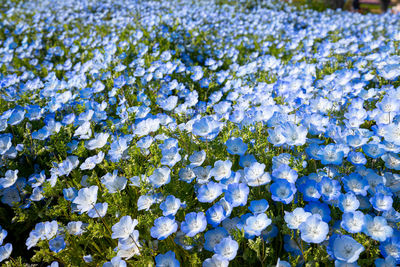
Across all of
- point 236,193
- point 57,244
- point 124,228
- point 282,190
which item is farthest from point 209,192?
point 57,244

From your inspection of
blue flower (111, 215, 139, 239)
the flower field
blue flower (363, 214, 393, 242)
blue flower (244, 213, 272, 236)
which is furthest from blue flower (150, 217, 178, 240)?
blue flower (363, 214, 393, 242)

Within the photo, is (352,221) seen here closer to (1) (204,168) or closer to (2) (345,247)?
(2) (345,247)

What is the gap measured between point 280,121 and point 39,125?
222 cm

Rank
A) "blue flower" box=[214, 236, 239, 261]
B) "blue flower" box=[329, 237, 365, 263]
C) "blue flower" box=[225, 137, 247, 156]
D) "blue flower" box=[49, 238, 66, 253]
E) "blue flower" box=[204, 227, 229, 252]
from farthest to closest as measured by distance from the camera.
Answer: "blue flower" box=[225, 137, 247, 156]
"blue flower" box=[49, 238, 66, 253]
"blue flower" box=[204, 227, 229, 252]
"blue flower" box=[214, 236, 239, 261]
"blue flower" box=[329, 237, 365, 263]

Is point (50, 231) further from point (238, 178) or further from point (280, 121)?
point (280, 121)

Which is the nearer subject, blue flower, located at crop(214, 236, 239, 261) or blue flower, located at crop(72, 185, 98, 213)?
blue flower, located at crop(214, 236, 239, 261)

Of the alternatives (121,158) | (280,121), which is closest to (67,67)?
(121,158)

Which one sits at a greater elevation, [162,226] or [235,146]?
[235,146]

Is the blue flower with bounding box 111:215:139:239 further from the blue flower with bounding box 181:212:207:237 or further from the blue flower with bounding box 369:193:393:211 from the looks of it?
the blue flower with bounding box 369:193:393:211

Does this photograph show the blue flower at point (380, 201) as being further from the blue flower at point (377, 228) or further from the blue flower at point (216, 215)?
the blue flower at point (216, 215)

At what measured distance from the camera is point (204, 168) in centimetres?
193

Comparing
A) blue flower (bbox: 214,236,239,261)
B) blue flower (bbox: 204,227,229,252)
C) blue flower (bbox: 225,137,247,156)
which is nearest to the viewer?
blue flower (bbox: 214,236,239,261)

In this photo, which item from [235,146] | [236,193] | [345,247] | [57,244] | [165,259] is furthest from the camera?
[235,146]

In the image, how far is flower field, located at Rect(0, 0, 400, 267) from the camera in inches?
63.0
